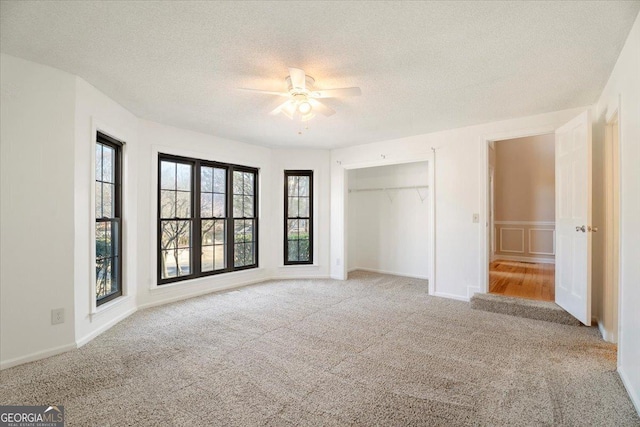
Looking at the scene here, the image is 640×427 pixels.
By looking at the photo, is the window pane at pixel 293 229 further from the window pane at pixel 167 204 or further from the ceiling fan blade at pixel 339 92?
the ceiling fan blade at pixel 339 92

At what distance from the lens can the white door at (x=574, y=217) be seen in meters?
3.11

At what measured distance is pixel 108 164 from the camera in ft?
11.8

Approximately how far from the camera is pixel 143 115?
3.97 m

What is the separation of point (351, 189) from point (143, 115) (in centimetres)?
427

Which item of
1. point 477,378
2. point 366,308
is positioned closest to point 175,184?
point 366,308

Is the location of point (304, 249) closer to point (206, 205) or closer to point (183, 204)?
point (206, 205)

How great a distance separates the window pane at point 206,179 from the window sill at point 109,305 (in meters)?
1.88

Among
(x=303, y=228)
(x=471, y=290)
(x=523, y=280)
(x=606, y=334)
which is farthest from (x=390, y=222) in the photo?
(x=606, y=334)

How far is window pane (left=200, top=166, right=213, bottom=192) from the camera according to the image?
4871 millimetres

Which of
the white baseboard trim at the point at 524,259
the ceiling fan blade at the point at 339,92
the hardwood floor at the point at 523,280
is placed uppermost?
the ceiling fan blade at the point at 339,92

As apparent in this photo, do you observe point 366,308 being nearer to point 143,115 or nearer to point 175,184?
point 175,184

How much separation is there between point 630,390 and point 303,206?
15.8 ft

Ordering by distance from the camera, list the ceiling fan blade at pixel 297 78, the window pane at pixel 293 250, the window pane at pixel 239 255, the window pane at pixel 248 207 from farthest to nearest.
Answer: the window pane at pixel 293 250
the window pane at pixel 248 207
the window pane at pixel 239 255
the ceiling fan blade at pixel 297 78

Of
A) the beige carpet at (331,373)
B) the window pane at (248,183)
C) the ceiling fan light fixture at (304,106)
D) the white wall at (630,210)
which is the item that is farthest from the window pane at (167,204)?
the white wall at (630,210)
